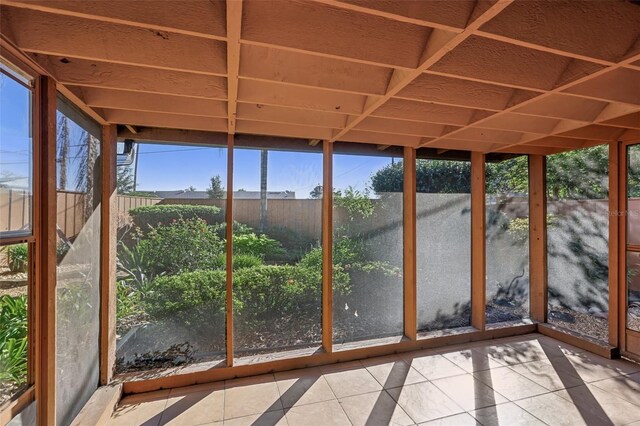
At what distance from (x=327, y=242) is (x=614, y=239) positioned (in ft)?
10.2

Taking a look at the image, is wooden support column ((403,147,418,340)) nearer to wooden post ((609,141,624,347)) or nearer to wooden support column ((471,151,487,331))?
wooden support column ((471,151,487,331))

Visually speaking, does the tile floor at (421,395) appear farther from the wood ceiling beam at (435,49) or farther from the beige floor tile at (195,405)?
the wood ceiling beam at (435,49)

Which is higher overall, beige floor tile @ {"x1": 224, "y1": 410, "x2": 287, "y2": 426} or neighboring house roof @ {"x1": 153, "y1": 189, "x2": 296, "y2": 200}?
neighboring house roof @ {"x1": 153, "y1": 189, "x2": 296, "y2": 200}

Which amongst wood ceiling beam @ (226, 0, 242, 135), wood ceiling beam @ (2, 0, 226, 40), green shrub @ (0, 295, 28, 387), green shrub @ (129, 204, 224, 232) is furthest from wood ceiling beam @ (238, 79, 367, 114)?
green shrub @ (0, 295, 28, 387)

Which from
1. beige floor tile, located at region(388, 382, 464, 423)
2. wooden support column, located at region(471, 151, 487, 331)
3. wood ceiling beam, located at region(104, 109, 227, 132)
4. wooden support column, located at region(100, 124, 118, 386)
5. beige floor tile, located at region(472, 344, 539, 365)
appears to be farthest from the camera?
wooden support column, located at region(471, 151, 487, 331)

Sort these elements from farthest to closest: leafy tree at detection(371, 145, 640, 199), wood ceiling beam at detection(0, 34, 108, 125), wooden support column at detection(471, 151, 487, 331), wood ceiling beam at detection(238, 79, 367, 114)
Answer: wooden support column at detection(471, 151, 487, 331)
leafy tree at detection(371, 145, 640, 199)
wood ceiling beam at detection(238, 79, 367, 114)
wood ceiling beam at detection(0, 34, 108, 125)

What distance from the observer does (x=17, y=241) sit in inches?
57.1

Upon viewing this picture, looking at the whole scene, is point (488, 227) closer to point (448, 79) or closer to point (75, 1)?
point (448, 79)

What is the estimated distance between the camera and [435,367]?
9.70ft

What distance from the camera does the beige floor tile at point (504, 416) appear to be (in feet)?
7.02

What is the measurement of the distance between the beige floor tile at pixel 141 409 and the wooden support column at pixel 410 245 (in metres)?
2.52

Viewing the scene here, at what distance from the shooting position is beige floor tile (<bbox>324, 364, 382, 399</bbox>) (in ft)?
8.41

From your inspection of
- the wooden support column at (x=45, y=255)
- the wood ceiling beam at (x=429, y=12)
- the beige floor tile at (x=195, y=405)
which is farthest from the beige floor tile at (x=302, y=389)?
the wood ceiling beam at (x=429, y=12)

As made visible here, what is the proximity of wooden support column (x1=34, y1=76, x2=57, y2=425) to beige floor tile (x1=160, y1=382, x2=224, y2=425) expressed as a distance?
2.62 ft
